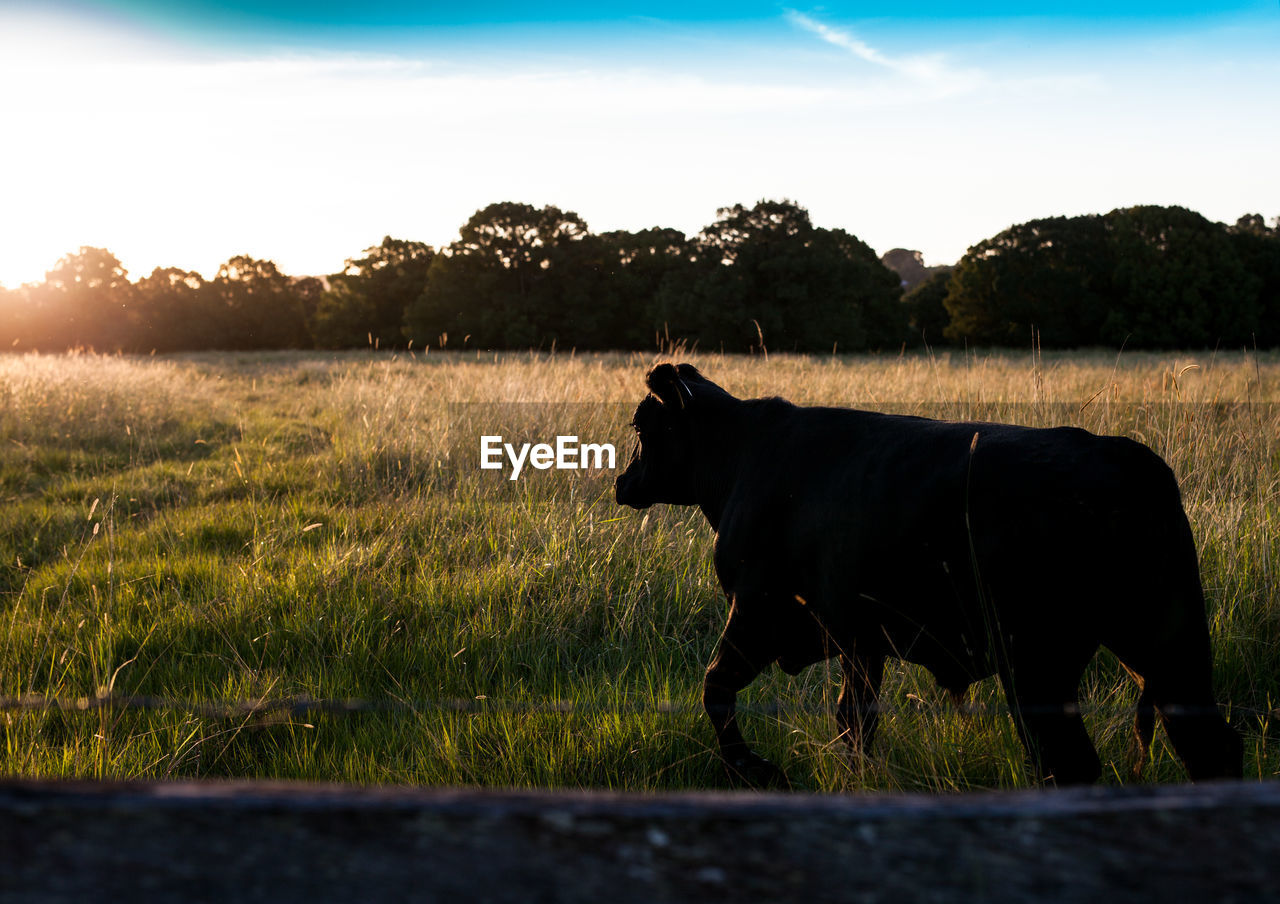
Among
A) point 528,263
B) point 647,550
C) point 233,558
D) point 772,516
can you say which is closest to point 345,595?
point 233,558

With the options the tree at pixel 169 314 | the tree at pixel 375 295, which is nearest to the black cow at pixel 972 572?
the tree at pixel 375 295

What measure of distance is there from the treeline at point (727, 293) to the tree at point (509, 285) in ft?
0.45

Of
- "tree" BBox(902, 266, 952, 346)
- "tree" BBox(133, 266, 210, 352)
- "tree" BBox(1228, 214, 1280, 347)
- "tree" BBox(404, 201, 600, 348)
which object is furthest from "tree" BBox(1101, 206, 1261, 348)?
"tree" BBox(133, 266, 210, 352)

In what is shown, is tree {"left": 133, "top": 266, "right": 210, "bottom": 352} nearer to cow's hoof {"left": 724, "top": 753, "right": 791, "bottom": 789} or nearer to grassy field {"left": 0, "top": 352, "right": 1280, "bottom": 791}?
grassy field {"left": 0, "top": 352, "right": 1280, "bottom": 791}

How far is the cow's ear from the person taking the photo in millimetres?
2930

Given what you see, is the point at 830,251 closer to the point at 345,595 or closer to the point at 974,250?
the point at 974,250

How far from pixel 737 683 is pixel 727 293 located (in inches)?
1732

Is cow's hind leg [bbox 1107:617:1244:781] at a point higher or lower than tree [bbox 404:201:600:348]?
lower

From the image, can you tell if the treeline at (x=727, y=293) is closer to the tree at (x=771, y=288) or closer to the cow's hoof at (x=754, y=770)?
the tree at (x=771, y=288)

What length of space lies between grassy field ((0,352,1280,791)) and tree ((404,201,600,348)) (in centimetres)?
4364

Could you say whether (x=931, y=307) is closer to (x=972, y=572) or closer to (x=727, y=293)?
(x=727, y=293)

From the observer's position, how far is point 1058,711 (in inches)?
71.3

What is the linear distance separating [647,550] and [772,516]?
2.36 meters

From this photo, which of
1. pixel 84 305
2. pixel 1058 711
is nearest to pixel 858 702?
pixel 1058 711
